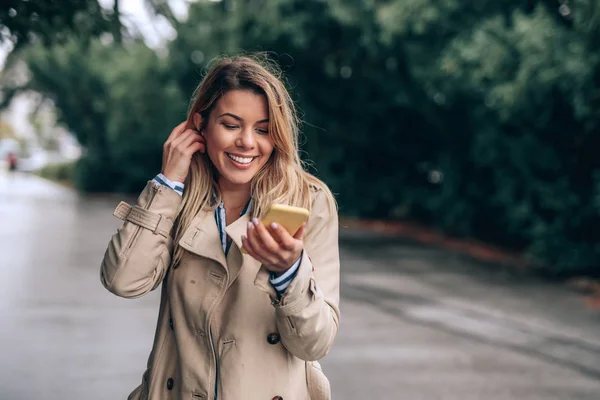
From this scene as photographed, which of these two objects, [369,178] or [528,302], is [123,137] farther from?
[528,302]

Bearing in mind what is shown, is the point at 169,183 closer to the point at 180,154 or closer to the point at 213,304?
the point at 180,154

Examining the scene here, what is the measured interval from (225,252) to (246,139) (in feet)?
1.00

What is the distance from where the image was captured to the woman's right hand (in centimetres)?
221

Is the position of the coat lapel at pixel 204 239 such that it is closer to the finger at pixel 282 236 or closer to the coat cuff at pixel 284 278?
the coat cuff at pixel 284 278

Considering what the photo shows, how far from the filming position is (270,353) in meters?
2.10

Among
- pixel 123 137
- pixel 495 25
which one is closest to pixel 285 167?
pixel 495 25

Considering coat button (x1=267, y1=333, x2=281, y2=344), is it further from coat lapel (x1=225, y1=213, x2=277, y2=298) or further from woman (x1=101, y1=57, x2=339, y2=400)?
coat lapel (x1=225, y1=213, x2=277, y2=298)

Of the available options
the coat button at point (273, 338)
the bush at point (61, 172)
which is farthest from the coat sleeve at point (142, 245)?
the bush at point (61, 172)

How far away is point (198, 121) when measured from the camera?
226cm

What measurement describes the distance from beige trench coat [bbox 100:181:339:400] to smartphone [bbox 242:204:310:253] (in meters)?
0.26

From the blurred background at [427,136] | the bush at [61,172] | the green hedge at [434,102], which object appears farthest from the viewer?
the bush at [61,172]

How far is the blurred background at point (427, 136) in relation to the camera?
6.45 metres

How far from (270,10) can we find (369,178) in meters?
6.00

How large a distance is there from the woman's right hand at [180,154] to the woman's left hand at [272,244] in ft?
1.46
